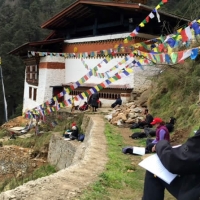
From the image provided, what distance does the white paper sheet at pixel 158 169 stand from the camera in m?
2.68

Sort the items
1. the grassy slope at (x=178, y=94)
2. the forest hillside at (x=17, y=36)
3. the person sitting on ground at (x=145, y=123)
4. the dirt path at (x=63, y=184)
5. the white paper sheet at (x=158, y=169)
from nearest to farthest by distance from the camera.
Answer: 1. the white paper sheet at (x=158, y=169)
2. the dirt path at (x=63, y=184)
3. the grassy slope at (x=178, y=94)
4. the person sitting on ground at (x=145, y=123)
5. the forest hillside at (x=17, y=36)

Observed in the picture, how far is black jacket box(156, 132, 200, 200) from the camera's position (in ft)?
7.99

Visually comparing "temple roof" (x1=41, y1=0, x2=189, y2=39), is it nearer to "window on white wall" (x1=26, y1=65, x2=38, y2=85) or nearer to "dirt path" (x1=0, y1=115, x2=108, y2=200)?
"window on white wall" (x1=26, y1=65, x2=38, y2=85)

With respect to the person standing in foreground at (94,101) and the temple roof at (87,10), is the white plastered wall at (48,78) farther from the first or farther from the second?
the person standing in foreground at (94,101)

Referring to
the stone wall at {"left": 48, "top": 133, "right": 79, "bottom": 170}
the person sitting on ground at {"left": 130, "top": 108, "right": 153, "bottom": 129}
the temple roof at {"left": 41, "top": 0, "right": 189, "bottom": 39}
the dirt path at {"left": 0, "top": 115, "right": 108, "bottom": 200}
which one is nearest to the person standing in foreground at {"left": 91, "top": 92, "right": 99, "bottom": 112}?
the stone wall at {"left": 48, "top": 133, "right": 79, "bottom": 170}

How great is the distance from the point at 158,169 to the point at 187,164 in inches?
14.8

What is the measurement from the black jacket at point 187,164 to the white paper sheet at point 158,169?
104 mm

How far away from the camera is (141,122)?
11328 millimetres

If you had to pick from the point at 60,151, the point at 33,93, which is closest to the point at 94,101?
the point at 60,151

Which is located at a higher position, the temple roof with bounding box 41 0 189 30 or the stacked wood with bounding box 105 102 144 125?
the temple roof with bounding box 41 0 189 30

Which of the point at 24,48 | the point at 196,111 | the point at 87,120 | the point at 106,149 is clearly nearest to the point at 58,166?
the point at 87,120

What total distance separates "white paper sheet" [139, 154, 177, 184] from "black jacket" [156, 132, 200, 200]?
10 centimetres

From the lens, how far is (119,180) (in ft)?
16.9

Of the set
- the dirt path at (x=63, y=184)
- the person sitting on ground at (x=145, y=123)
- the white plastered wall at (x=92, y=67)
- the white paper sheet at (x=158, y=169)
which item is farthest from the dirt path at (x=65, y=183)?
the white plastered wall at (x=92, y=67)
